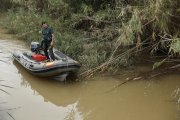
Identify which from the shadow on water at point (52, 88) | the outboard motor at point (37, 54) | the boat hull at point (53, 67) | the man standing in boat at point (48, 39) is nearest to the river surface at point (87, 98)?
the shadow on water at point (52, 88)

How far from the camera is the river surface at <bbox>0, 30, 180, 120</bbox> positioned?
8.11 meters

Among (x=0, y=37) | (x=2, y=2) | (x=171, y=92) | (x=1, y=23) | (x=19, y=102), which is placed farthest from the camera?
A: (x=2, y=2)

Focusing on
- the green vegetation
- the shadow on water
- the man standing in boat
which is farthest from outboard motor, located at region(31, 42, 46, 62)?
the green vegetation

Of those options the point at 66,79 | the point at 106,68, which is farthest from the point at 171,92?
the point at 66,79

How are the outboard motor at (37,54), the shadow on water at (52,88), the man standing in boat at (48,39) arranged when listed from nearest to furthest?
the shadow on water at (52,88) < the man standing in boat at (48,39) < the outboard motor at (37,54)

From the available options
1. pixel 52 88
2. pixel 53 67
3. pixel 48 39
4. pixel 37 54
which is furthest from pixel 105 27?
pixel 52 88

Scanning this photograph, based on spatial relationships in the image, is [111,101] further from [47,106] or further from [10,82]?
[10,82]

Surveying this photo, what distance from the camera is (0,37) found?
46.7 feet

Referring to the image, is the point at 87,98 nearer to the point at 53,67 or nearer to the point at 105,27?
the point at 53,67

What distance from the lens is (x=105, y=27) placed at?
11.6m

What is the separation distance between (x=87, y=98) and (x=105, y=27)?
3.19m

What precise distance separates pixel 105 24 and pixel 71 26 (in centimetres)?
181

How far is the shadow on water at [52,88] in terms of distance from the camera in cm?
895

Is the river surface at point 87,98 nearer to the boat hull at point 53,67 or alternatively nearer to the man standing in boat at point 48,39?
the boat hull at point 53,67
